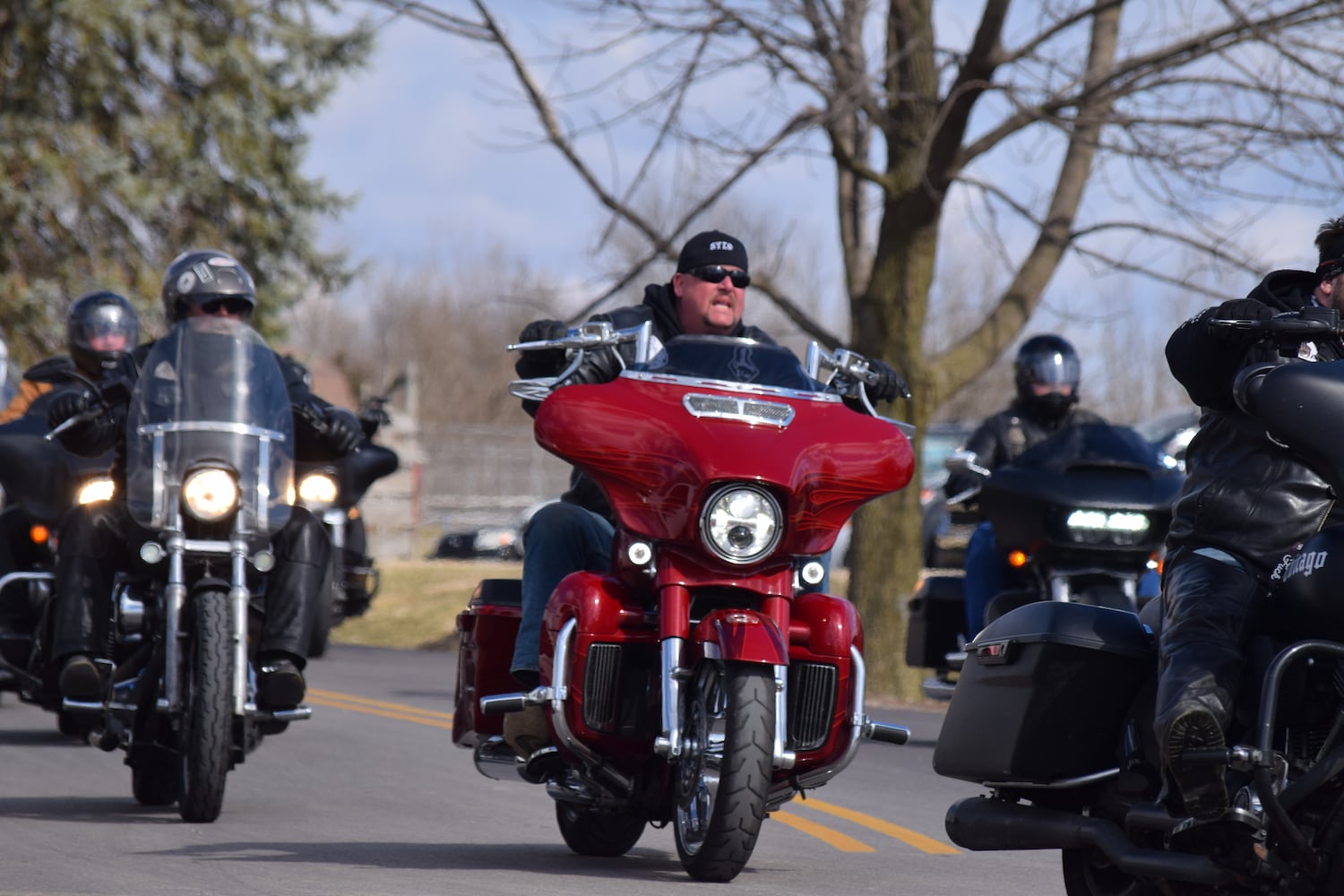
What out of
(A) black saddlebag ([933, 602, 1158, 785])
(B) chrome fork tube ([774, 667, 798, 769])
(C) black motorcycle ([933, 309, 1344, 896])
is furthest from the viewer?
(B) chrome fork tube ([774, 667, 798, 769])

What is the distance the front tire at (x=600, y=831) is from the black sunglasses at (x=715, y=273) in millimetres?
1822

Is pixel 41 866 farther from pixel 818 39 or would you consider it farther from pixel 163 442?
pixel 818 39

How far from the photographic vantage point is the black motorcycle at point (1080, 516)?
10000 millimetres

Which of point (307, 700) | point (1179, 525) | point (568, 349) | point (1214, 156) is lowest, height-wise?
point (307, 700)

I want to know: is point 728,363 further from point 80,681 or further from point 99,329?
point 99,329

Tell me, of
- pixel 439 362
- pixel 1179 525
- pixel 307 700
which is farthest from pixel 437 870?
pixel 439 362

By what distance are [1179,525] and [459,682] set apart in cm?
298

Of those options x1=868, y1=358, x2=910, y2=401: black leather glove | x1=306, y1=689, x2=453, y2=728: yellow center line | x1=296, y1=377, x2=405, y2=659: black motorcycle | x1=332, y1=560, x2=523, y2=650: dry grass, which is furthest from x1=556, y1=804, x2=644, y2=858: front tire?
x1=332, y1=560, x2=523, y2=650: dry grass

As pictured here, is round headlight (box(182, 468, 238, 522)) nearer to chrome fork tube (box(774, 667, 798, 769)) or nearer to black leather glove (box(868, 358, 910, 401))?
black leather glove (box(868, 358, 910, 401))

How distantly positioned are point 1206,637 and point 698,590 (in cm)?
203

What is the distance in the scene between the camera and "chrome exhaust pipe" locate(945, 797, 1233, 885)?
182 inches

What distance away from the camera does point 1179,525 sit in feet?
16.4

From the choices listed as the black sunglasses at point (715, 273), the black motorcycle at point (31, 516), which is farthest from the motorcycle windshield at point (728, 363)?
the black motorcycle at point (31, 516)

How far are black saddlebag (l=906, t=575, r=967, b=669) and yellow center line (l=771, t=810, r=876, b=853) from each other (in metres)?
2.83
